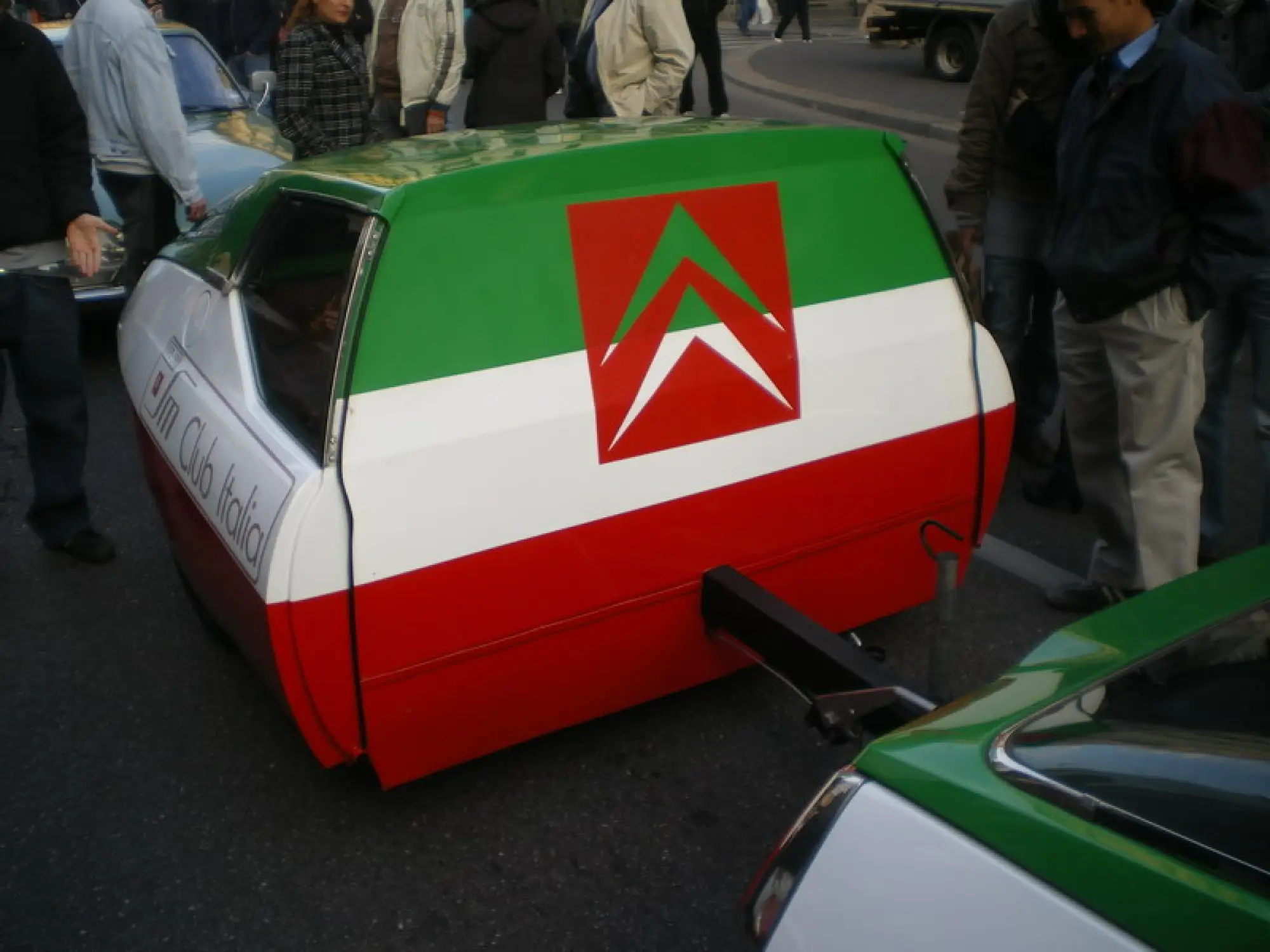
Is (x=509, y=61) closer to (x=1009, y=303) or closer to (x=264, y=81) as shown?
(x=264, y=81)

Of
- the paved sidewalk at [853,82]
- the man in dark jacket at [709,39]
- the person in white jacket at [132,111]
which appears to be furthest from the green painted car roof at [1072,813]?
the paved sidewalk at [853,82]

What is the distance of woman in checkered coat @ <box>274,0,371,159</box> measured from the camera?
216 inches

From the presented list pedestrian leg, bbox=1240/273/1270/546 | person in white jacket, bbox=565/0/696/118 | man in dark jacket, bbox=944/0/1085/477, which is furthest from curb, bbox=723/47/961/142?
pedestrian leg, bbox=1240/273/1270/546

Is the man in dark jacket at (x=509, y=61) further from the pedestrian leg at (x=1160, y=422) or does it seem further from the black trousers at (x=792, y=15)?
the black trousers at (x=792, y=15)

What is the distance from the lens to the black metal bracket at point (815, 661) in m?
2.39

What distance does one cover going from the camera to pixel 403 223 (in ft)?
8.19

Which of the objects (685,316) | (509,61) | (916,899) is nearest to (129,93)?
(509,61)

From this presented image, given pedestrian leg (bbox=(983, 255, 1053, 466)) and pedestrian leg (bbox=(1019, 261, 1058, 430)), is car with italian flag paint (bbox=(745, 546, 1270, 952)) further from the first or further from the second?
pedestrian leg (bbox=(1019, 261, 1058, 430))

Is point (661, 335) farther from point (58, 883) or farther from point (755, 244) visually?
point (58, 883)

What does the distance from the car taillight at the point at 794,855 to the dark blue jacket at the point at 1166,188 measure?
212 cm

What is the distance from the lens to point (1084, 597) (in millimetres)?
3744

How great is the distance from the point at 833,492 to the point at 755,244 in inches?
23.5

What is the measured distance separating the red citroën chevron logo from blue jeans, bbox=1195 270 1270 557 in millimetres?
1566

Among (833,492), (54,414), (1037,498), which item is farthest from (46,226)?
(1037,498)
